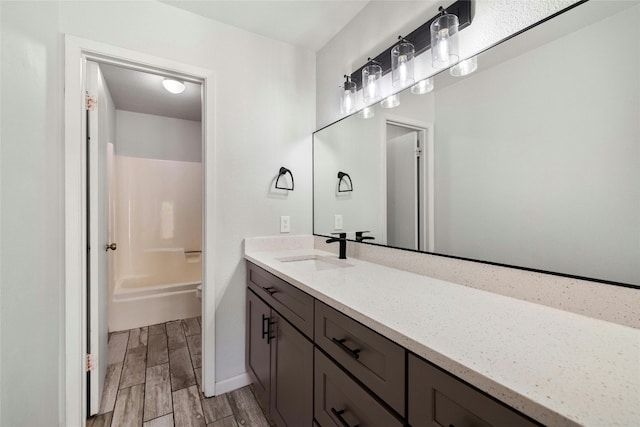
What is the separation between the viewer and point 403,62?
1338 mm

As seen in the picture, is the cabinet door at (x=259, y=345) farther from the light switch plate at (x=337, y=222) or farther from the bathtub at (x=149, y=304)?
the bathtub at (x=149, y=304)

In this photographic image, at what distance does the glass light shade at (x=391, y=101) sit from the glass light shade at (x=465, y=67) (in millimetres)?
302

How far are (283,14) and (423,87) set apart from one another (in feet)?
3.52

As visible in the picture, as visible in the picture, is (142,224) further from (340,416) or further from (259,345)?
(340,416)

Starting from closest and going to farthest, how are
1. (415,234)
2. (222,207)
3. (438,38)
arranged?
(438,38) → (415,234) → (222,207)

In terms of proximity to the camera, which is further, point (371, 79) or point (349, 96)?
point (349, 96)

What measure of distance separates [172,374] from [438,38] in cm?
255

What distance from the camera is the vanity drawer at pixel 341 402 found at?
73cm

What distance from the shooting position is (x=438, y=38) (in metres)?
1.16

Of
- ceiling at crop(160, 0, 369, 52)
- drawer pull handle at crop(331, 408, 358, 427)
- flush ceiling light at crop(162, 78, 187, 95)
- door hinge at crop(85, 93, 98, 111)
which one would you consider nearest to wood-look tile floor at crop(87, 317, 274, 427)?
drawer pull handle at crop(331, 408, 358, 427)

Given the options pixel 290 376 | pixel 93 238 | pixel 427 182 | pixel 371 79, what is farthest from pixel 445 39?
pixel 93 238

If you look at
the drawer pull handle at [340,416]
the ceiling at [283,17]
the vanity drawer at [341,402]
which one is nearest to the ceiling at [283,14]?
the ceiling at [283,17]

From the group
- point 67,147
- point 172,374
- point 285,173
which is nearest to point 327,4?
point 285,173

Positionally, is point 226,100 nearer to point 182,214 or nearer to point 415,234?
point 415,234
